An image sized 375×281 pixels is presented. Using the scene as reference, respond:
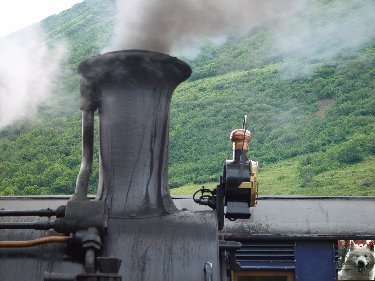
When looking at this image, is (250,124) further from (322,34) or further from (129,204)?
(129,204)

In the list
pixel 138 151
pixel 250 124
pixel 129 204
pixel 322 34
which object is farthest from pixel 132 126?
pixel 322 34

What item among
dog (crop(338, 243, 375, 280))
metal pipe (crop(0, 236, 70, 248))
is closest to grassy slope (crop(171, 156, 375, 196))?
dog (crop(338, 243, 375, 280))

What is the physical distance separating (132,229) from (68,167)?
68.4ft

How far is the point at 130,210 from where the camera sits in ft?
10.1

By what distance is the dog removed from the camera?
21.9ft

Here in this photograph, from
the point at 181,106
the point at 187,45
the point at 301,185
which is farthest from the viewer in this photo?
the point at 181,106

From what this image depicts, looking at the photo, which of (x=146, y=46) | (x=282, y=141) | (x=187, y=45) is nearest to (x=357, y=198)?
(x=187, y=45)

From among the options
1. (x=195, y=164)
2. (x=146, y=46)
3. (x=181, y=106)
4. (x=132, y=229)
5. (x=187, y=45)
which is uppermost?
(x=181, y=106)

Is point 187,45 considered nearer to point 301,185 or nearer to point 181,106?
point 301,185

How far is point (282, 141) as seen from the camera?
26281 millimetres

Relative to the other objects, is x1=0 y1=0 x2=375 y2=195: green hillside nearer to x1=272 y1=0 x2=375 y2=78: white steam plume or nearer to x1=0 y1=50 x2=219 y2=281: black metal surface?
x1=272 y1=0 x2=375 y2=78: white steam plume

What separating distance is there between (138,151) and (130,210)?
0.31 m

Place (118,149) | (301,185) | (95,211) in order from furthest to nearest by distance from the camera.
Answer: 1. (301,185)
2. (118,149)
3. (95,211)

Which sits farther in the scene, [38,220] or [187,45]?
[187,45]
